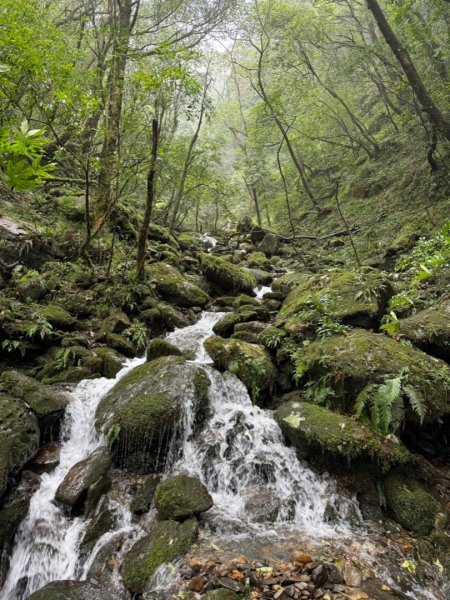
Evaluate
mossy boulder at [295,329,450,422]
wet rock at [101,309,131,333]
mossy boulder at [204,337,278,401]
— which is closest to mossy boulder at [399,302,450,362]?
mossy boulder at [295,329,450,422]

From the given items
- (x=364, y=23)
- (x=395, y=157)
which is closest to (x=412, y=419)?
(x=395, y=157)

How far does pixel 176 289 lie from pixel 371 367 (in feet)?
21.1

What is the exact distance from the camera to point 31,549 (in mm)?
4746

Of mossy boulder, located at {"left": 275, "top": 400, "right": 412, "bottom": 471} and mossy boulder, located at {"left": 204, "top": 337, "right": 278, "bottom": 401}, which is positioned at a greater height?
mossy boulder, located at {"left": 204, "top": 337, "right": 278, "bottom": 401}

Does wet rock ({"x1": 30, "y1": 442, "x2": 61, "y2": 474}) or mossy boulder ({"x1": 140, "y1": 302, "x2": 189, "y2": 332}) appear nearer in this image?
wet rock ({"x1": 30, "y1": 442, "x2": 61, "y2": 474})

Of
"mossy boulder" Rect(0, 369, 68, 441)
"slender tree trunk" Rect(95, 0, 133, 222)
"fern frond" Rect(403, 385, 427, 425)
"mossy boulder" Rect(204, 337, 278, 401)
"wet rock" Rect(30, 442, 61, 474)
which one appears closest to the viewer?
"fern frond" Rect(403, 385, 427, 425)

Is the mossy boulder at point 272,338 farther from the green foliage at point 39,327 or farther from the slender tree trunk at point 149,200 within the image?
the green foliage at point 39,327

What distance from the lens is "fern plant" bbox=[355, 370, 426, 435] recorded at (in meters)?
5.23

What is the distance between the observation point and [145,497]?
210 inches

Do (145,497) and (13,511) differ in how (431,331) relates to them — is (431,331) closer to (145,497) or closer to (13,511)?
(145,497)

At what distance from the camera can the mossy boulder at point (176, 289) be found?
35.8 feet

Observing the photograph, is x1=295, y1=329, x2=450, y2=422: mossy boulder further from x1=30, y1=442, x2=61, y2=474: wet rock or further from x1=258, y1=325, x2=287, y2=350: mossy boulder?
x1=30, y1=442, x2=61, y2=474: wet rock

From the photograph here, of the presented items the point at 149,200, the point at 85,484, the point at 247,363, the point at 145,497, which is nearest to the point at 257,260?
the point at 149,200

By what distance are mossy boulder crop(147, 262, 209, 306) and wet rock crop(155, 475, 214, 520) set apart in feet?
20.9
